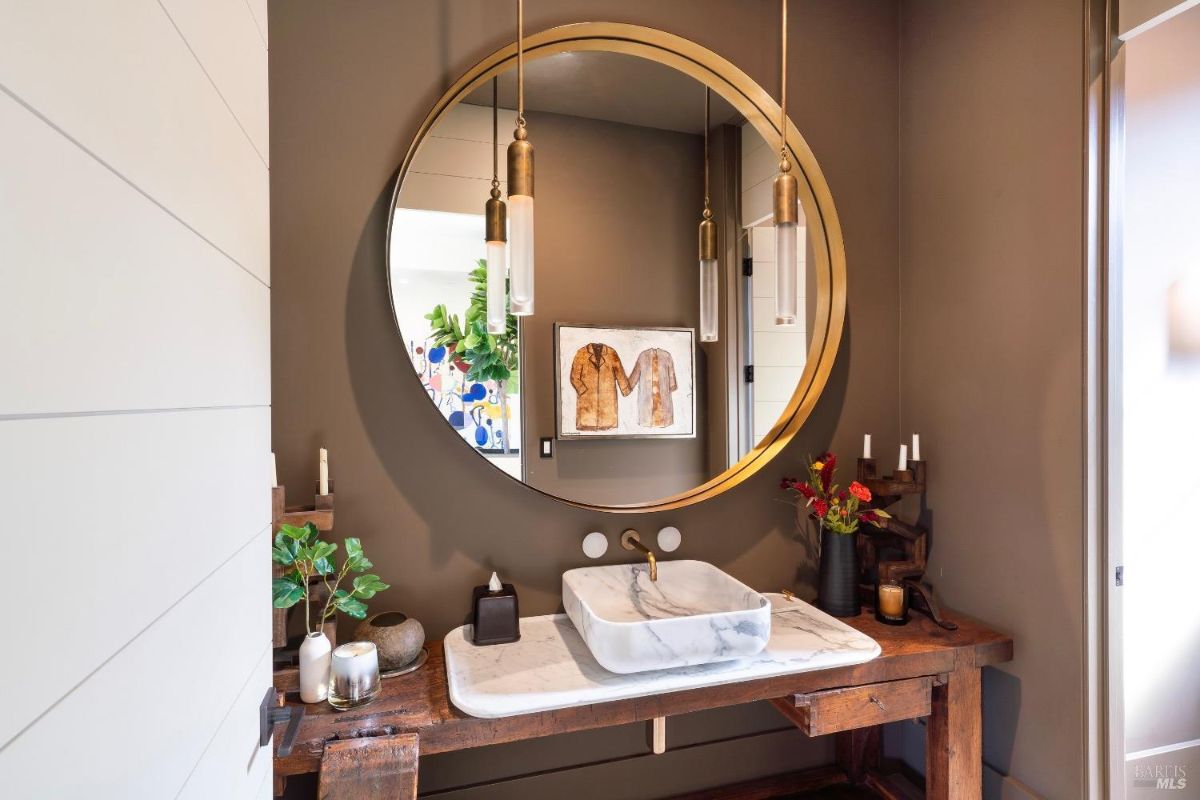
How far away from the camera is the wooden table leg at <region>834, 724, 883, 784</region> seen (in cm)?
169

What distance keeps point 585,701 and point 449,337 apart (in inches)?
31.8

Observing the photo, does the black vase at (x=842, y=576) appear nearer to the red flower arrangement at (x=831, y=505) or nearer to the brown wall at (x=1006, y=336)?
the red flower arrangement at (x=831, y=505)

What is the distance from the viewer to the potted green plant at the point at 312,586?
44.6 inches

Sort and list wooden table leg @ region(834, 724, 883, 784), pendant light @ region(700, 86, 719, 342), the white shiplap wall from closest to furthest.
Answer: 1. the white shiplap wall
2. pendant light @ region(700, 86, 719, 342)
3. wooden table leg @ region(834, 724, 883, 784)

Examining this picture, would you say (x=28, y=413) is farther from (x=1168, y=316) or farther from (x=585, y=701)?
(x=1168, y=316)

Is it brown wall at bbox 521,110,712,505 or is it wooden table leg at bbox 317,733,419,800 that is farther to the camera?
brown wall at bbox 521,110,712,505

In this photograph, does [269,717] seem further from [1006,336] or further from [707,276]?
[1006,336]

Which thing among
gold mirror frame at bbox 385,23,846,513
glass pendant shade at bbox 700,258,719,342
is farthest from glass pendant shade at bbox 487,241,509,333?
glass pendant shade at bbox 700,258,719,342

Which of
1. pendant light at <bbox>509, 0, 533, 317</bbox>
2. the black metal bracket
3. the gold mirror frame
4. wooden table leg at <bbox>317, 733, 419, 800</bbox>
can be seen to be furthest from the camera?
the gold mirror frame

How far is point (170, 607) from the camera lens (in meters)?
0.50

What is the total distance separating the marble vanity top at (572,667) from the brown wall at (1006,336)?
410 mm

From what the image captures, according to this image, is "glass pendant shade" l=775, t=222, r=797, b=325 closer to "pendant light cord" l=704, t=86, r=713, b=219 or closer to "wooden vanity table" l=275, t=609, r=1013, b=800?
"pendant light cord" l=704, t=86, r=713, b=219

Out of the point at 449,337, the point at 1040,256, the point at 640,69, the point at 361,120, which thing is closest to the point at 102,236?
the point at 449,337

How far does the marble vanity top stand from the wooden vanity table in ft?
0.11
